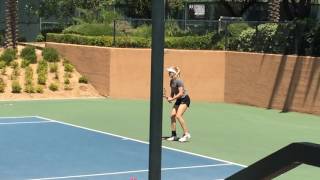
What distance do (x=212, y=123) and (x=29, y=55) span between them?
11909 mm

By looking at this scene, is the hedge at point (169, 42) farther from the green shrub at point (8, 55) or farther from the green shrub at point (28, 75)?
the green shrub at point (8, 55)

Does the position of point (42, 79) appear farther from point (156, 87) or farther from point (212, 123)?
point (156, 87)

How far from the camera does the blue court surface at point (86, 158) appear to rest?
36.0 feet

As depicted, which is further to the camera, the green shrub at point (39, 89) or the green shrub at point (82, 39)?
the green shrub at point (82, 39)

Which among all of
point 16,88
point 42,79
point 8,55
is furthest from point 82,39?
point 16,88

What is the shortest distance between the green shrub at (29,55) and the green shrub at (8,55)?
378 mm

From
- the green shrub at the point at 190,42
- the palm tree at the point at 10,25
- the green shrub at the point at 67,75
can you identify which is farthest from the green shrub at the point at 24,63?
the green shrub at the point at 190,42

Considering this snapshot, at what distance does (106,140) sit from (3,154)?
9.26 feet

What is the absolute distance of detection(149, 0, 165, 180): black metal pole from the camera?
3229mm

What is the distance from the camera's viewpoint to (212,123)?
18359mm

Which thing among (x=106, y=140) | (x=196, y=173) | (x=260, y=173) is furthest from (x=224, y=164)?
(x=260, y=173)

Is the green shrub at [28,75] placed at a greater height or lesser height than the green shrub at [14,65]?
lesser

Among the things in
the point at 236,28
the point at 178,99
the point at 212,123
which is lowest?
the point at 212,123

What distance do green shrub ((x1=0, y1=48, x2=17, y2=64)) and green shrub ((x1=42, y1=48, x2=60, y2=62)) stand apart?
1.27 meters
